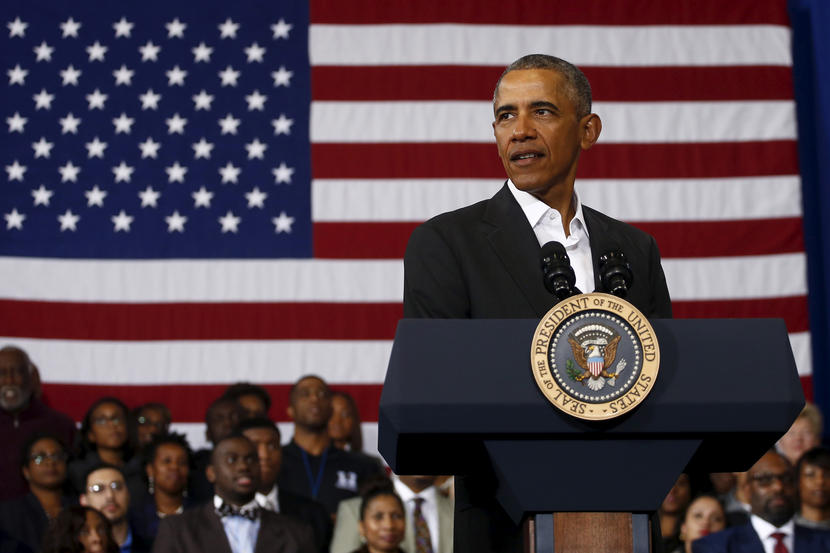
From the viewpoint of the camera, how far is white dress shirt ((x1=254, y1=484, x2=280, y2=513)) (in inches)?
205

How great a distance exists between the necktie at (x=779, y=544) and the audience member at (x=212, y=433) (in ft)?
7.64

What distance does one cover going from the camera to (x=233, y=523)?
4824 mm

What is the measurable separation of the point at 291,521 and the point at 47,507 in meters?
1.27

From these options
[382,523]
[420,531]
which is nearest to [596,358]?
[382,523]

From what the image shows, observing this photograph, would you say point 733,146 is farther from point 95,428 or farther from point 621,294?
point 621,294

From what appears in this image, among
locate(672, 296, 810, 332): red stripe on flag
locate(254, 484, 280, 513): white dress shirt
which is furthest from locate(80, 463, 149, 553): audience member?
locate(672, 296, 810, 332): red stripe on flag

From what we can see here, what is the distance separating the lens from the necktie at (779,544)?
4.87 meters

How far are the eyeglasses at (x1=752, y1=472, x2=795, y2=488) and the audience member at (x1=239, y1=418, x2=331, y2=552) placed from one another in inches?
70.4

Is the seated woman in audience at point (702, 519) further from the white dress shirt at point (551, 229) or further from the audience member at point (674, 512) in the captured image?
the white dress shirt at point (551, 229)

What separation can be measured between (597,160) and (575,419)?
5.82 meters

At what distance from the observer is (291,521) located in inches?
192

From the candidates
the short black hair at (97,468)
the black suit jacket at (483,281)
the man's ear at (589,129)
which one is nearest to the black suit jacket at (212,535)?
the short black hair at (97,468)

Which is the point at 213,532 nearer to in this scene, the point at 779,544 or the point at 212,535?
the point at 212,535

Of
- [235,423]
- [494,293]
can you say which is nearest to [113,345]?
[235,423]
